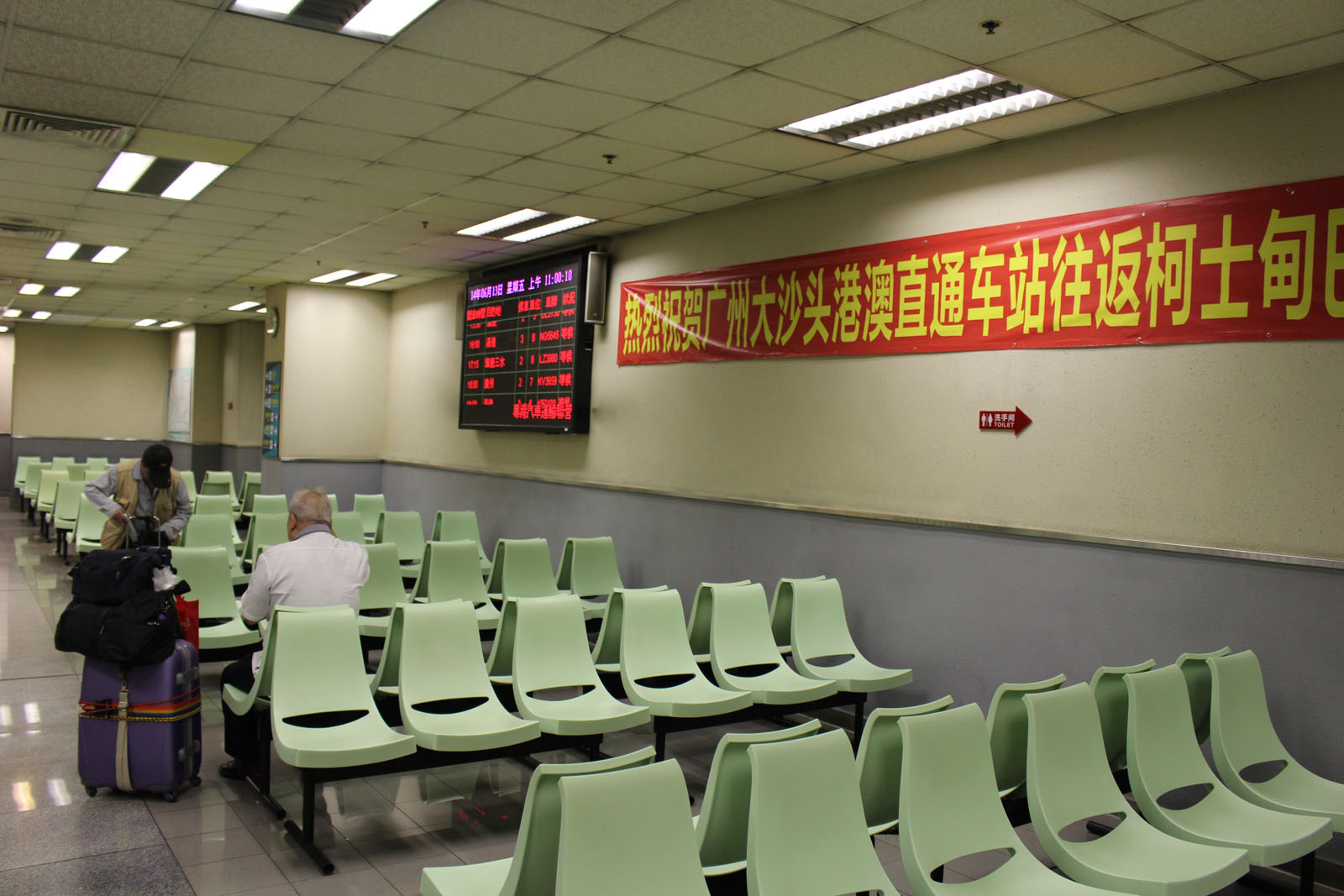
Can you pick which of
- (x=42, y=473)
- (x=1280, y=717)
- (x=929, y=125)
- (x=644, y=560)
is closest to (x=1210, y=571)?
(x=1280, y=717)

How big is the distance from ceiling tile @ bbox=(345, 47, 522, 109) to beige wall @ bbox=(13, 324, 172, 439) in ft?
53.3

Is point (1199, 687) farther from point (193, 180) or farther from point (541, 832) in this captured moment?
point (193, 180)

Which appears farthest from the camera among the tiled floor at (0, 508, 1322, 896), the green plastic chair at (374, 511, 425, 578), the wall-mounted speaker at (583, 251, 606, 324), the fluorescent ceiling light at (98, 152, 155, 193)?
the wall-mounted speaker at (583, 251, 606, 324)

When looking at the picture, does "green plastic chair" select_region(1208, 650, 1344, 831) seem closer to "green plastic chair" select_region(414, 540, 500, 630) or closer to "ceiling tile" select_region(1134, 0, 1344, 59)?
"ceiling tile" select_region(1134, 0, 1344, 59)

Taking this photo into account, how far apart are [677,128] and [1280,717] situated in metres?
3.79

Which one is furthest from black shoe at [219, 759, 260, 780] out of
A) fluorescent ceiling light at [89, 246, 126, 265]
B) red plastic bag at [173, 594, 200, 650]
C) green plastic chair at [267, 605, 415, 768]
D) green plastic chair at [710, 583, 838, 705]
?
fluorescent ceiling light at [89, 246, 126, 265]

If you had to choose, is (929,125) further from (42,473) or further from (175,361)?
(175,361)

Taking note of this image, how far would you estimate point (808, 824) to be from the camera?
246 centimetres

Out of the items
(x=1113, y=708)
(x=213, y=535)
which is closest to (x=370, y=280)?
(x=213, y=535)

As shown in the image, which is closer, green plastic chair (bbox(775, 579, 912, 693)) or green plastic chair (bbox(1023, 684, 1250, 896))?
green plastic chair (bbox(1023, 684, 1250, 896))

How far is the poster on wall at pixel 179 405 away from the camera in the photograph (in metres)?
17.4

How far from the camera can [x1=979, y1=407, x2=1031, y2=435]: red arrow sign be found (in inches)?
195

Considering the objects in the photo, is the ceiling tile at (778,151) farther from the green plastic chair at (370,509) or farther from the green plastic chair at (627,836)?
the green plastic chair at (370,509)

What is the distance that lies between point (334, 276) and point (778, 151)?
6801 millimetres
